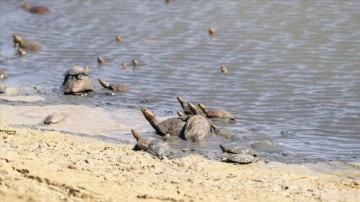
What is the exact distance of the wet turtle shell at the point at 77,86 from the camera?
450 inches

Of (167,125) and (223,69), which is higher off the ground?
(167,125)

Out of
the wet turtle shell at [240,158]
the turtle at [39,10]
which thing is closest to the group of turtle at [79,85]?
the wet turtle shell at [240,158]

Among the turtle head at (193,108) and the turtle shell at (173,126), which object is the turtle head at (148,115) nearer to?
the turtle shell at (173,126)

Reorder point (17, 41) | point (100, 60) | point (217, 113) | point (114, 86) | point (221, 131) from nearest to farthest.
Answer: point (221, 131) < point (217, 113) < point (114, 86) < point (100, 60) < point (17, 41)

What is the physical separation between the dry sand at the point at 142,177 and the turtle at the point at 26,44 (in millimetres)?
5884

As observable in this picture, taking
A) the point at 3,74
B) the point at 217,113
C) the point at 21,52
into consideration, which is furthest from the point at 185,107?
the point at 21,52

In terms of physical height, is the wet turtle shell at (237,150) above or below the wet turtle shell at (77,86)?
above

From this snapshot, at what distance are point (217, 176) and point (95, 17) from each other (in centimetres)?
982

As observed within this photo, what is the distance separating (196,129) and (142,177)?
192cm

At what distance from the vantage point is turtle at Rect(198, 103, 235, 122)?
Result: 1002 cm

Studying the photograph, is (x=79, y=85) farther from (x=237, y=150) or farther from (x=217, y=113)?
(x=237, y=150)

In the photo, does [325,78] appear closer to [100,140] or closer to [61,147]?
[100,140]

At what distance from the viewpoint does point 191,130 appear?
928 cm

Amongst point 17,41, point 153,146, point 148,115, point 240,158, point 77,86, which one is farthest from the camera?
point 17,41
